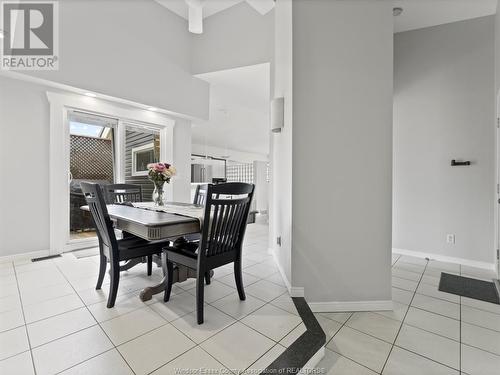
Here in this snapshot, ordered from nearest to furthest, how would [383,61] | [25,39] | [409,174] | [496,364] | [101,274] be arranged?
[496,364]
[383,61]
[101,274]
[25,39]
[409,174]

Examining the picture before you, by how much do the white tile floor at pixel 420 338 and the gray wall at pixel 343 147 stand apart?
234mm

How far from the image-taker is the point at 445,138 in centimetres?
324

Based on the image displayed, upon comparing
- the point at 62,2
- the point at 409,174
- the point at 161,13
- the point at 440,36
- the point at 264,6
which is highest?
the point at 161,13

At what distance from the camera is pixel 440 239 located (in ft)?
10.8

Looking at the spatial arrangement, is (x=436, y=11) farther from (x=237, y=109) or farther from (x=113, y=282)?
(x=113, y=282)

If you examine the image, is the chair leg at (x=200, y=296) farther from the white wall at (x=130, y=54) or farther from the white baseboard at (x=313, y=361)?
the white wall at (x=130, y=54)

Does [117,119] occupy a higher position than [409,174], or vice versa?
[117,119]

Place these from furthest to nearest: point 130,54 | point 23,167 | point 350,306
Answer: point 130,54 → point 23,167 → point 350,306

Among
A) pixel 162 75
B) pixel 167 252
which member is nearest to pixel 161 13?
pixel 162 75

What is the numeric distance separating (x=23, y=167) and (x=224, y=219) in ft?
9.66

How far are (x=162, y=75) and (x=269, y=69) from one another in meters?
1.83

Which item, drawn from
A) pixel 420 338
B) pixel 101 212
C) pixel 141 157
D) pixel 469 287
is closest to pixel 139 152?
pixel 141 157

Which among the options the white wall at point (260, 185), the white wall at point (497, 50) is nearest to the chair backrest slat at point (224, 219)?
the white wall at point (497, 50)

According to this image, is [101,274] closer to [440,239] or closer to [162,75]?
[162,75]
